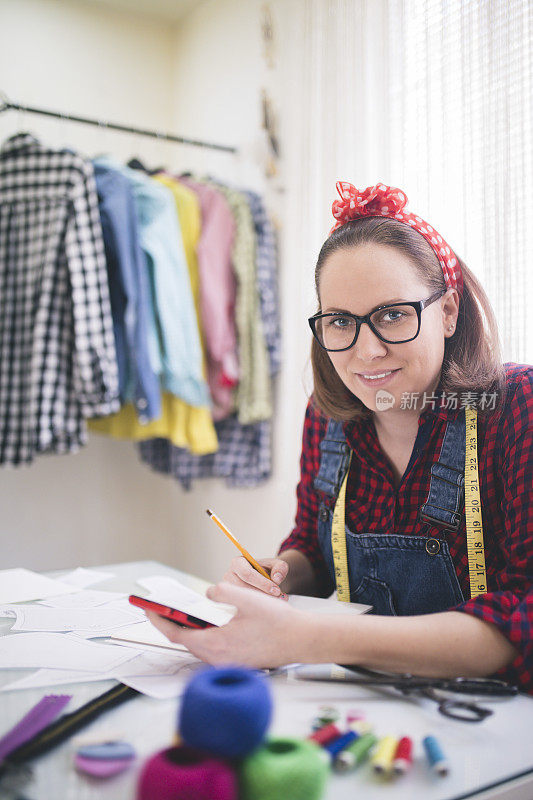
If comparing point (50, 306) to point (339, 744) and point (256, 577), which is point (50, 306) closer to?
point (256, 577)

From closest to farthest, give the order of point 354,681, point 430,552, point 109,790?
point 109,790, point 354,681, point 430,552

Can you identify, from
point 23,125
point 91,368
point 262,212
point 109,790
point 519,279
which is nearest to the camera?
point 109,790

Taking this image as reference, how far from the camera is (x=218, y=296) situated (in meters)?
2.32

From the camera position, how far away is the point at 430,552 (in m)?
1.09

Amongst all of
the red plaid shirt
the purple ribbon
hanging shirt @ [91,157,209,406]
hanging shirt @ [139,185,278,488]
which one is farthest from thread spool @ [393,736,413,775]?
hanging shirt @ [139,185,278,488]

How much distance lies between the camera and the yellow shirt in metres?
2.32

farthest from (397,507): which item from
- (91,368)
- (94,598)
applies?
(91,368)

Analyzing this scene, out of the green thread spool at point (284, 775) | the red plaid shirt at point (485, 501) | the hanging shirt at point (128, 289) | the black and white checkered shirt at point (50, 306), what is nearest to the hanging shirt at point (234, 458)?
the hanging shirt at point (128, 289)

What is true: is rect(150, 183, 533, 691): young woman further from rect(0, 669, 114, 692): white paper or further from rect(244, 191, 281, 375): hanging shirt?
rect(244, 191, 281, 375): hanging shirt

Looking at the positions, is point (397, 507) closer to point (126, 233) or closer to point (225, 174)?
point (126, 233)

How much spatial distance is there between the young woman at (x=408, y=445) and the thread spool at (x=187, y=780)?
0.98 feet

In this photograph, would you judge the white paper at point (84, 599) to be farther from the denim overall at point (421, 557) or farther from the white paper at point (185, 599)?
the denim overall at point (421, 557)

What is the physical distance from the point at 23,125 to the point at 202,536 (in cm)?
172

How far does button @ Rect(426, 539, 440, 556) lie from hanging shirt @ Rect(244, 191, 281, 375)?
1350 millimetres
